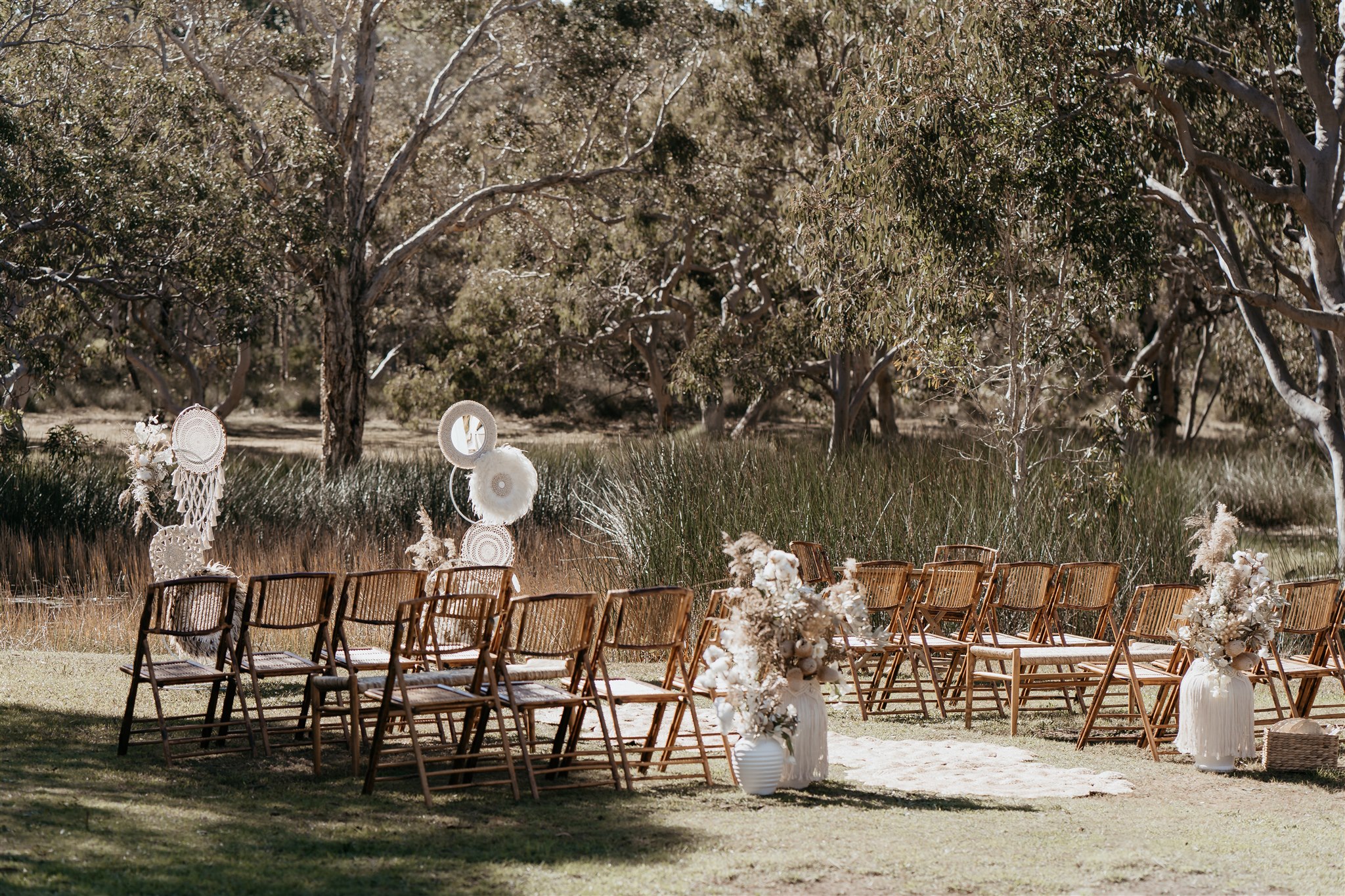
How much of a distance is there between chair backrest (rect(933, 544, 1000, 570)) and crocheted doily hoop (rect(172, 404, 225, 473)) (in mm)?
4326

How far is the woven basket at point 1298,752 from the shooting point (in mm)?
6277

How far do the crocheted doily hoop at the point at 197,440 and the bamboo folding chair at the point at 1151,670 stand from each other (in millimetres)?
5125

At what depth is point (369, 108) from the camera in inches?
749

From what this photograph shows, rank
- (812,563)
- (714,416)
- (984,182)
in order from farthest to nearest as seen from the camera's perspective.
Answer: (714,416) < (984,182) < (812,563)

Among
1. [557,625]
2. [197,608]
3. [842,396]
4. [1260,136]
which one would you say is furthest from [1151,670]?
[842,396]

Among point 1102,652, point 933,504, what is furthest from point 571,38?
point 1102,652

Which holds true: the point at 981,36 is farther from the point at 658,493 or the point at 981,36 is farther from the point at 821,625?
the point at 821,625

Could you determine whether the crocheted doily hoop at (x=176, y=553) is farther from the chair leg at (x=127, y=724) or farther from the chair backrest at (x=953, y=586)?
the chair backrest at (x=953, y=586)

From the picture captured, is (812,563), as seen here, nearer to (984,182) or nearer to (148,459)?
(984,182)

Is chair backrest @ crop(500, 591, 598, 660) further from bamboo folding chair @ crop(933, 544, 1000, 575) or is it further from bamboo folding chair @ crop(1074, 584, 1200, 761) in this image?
bamboo folding chair @ crop(933, 544, 1000, 575)

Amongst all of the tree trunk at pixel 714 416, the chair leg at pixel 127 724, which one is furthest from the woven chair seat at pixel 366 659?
the tree trunk at pixel 714 416

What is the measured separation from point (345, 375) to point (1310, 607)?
1448 cm

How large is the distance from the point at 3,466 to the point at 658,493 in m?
7.34

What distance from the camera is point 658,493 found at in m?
11.4
